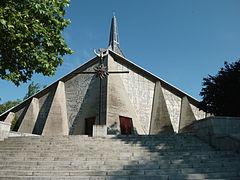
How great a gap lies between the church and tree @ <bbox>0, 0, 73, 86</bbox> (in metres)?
6.79

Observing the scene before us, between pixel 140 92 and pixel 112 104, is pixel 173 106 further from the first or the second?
pixel 112 104

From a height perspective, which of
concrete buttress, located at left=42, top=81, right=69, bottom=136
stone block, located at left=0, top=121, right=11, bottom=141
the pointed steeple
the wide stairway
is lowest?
the wide stairway

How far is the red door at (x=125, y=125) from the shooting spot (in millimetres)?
15398

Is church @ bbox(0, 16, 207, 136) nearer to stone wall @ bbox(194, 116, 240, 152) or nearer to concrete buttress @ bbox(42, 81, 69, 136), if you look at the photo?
concrete buttress @ bbox(42, 81, 69, 136)

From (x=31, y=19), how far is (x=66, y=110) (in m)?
14.4

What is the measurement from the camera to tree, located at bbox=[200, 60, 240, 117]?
10188 mm

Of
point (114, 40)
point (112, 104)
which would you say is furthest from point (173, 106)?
point (114, 40)

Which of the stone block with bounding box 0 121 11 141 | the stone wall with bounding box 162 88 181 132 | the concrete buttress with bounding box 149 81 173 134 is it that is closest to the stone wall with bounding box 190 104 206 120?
the stone wall with bounding box 162 88 181 132

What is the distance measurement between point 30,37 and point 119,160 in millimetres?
5615

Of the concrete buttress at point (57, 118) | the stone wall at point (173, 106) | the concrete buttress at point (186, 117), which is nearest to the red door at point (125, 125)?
the stone wall at point (173, 106)

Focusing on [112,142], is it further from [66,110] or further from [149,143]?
[66,110]

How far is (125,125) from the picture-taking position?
1575 centimetres

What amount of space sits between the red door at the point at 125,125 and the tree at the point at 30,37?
9.03 meters

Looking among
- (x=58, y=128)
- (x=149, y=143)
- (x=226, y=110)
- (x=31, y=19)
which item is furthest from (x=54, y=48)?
(x=58, y=128)
